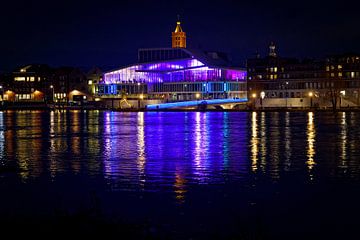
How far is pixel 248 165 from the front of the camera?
75.0 ft

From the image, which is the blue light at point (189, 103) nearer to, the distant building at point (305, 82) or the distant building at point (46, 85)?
the distant building at point (305, 82)

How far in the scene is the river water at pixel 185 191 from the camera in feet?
41.6

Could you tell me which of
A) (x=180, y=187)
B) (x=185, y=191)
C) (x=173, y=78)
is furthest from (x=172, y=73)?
(x=185, y=191)

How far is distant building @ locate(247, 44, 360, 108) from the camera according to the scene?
319 ft

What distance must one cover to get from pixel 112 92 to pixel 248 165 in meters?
92.0

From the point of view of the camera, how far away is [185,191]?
17.0 meters

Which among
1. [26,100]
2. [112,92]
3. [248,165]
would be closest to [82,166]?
[248,165]

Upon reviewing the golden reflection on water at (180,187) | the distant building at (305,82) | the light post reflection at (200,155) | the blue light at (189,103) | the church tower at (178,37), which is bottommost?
the golden reflection on water at (180,187)

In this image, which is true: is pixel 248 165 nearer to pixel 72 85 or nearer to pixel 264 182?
pixel 264 182

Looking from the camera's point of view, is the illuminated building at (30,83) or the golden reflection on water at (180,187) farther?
the illuminated building at (30,83)

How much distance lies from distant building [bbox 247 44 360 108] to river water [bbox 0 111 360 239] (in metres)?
67.4

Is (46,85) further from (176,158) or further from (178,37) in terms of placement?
(176,158)

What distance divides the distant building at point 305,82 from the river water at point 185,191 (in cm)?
6736

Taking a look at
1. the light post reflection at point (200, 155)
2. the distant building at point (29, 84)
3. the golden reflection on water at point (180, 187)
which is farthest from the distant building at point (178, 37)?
the golden reflection on water at point (180, 187)
